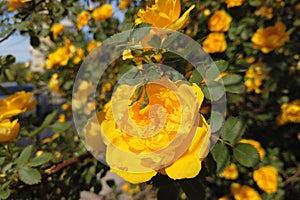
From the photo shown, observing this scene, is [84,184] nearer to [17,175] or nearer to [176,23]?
[17,175]

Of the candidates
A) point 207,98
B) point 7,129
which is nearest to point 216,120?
point 207,98

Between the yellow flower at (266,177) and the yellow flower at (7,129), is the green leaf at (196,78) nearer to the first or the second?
the yellow flower at (7,129)

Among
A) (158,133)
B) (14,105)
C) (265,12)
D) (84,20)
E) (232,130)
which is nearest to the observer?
(158,133)

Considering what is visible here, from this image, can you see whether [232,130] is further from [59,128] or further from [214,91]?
[59,128]

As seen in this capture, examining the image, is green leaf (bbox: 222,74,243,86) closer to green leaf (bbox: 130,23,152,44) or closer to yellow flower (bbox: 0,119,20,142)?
green leaf (bbox: 130,23,152,44)

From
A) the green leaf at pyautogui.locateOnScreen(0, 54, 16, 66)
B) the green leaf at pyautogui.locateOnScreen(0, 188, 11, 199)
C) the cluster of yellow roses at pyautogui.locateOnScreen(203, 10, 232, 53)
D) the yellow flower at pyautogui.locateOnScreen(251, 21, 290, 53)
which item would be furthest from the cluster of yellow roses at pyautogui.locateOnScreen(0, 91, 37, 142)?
the yellow flower at pyautogui.locateOnScreen(251, 21, 290, 53)
